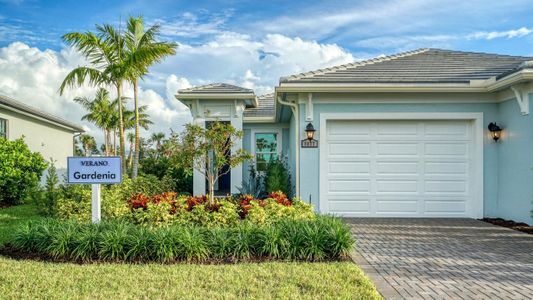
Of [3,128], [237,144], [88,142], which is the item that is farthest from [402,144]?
[88,142]

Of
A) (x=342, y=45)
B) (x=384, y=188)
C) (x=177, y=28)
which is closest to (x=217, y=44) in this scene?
(x=177, y=28)

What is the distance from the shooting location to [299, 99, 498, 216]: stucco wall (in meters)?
9.41

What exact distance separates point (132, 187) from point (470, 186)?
848 cm

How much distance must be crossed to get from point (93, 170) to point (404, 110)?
274 inches

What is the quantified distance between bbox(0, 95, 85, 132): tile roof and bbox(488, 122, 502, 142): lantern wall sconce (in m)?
15.3

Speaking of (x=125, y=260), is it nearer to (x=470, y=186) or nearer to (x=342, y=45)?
(x=470, y=186)

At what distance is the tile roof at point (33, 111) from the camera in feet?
46.8

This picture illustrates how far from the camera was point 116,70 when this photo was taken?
12.1m

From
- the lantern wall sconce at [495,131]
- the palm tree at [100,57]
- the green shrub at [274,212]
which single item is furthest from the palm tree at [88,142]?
the lantern wall sconce at [495,131]

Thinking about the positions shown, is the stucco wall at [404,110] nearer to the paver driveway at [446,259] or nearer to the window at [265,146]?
the paver driveway at [446,259]

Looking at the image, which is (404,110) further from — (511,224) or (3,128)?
(3,128)

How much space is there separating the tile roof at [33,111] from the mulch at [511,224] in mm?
15532

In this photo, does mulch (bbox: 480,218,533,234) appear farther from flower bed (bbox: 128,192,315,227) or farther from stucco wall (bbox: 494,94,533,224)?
flower bed (bbox: 128,192,315,227)

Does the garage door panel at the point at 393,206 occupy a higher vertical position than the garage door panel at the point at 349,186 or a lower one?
lower
